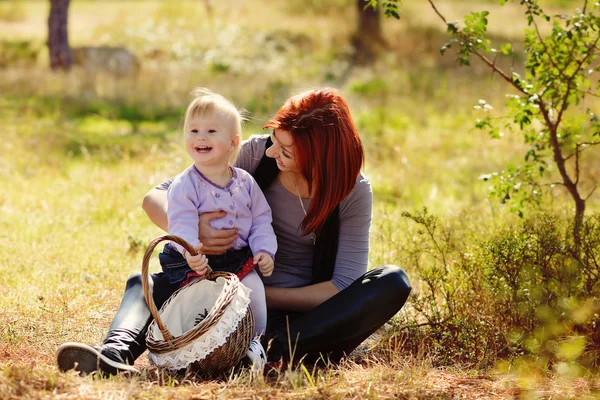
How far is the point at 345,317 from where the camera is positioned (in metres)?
3.72

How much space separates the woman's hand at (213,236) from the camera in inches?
146

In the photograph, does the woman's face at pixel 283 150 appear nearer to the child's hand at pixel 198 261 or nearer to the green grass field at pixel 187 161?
the green grass field at pixel 187 161

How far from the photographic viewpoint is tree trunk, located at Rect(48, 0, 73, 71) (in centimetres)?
1316

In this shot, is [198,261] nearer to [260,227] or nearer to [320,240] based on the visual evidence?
[260,227]

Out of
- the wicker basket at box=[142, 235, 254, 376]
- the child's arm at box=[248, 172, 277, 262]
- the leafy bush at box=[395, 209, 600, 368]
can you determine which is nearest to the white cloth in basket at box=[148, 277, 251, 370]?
the wicker basket at box=[142, 235, 254, 376]

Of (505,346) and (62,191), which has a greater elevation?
(62,191)

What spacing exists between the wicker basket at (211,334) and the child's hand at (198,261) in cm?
5

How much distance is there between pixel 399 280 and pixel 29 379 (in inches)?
66.3

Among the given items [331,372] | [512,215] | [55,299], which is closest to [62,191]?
[55,299]

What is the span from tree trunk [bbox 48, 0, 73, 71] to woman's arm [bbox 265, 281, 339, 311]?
1027cm

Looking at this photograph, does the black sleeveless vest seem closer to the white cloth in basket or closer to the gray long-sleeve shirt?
the gray long-sleeve shirt

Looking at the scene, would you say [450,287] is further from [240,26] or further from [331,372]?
[240,26]

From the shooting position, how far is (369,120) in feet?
34.1

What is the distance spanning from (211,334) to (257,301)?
1.49 feet
